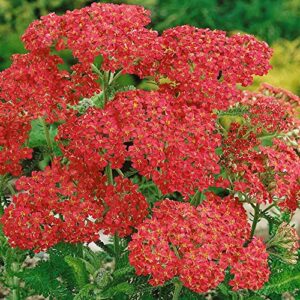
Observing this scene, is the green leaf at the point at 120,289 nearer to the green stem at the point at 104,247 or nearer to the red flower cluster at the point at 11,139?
the green stem at the point at 104,247

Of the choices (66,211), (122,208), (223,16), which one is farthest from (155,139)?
(223,16)

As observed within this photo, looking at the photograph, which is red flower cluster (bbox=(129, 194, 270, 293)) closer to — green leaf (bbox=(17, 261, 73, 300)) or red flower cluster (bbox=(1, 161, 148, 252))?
red flower cluster (bbox=(1, 161, 148, 252))

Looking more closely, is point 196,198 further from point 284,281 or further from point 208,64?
point 208,64

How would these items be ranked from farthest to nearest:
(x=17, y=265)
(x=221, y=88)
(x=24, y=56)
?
(x=17, y=265) < (x=24, y=56) < (x=221, y=88)

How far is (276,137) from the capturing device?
10.5ft

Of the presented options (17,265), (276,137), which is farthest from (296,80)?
(17,265)

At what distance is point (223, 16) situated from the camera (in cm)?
753

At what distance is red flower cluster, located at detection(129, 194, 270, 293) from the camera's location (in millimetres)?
2643

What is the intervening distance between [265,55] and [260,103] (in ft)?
0.68

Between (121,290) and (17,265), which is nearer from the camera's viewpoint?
(121,290)

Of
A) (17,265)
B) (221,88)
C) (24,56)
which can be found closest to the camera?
(221,88)

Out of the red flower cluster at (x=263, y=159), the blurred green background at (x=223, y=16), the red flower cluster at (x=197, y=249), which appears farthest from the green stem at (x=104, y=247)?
the blurred green background at (x=223, y=16)

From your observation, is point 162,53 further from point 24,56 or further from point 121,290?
point 121,290

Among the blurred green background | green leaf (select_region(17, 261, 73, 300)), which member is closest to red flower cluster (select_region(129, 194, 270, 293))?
green leaf (select_region(17, 261, 73, 300))
